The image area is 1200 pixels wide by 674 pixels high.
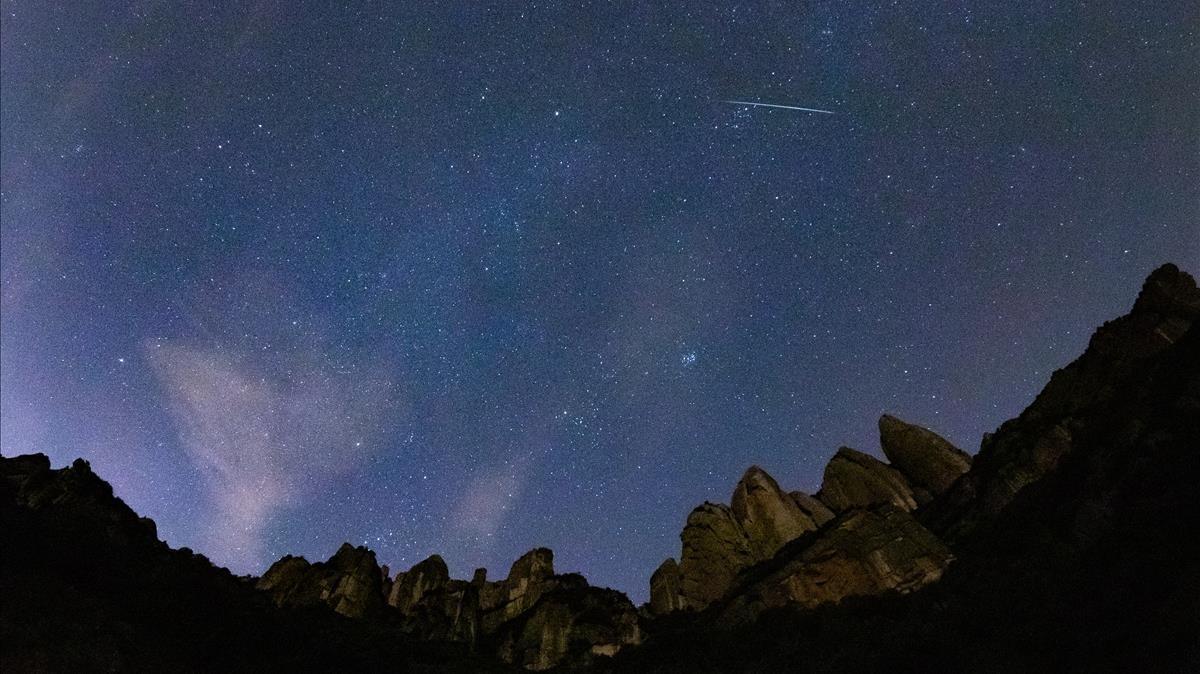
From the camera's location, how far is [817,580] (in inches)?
1799

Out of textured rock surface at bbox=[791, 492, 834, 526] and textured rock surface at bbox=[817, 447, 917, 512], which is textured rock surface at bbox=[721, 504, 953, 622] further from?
textured rock surface at bbox=[817, 447, 917, 512]

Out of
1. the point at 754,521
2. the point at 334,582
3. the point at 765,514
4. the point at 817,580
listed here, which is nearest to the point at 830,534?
the point at 817,580

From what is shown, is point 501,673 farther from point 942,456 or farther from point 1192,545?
point 942,456

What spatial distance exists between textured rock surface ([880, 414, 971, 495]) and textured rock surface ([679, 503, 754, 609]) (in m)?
23.9

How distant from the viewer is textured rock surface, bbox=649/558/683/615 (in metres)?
63.2

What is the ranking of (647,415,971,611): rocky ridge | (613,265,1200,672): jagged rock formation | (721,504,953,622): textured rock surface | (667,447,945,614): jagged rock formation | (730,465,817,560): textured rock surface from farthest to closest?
(730,465,817,560): textured rock surface → (667,447,945,614): jagged rock formation → (647,415,971,611): rocky ridge → (721,504,953,622): textured rock surface → (613,265,1200,672): jagged rock formation

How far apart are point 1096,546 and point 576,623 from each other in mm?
41428

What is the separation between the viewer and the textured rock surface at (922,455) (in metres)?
70.4

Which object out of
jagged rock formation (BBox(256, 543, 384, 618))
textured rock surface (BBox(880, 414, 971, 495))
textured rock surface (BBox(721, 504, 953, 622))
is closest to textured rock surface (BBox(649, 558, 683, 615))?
textured rock surface (BBox(721, 504, 953, 622))

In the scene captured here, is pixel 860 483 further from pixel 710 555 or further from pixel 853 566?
pixel 853 566

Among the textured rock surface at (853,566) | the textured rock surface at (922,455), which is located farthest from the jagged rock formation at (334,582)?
the textured rock surface at (922,455)

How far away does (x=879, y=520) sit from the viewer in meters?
49.4

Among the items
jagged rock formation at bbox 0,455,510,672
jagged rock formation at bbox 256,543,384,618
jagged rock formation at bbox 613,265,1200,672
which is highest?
jagged rock formation at bbox 256,543,384,618

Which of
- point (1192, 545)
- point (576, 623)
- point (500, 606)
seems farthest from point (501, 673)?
point (1192, 545)
